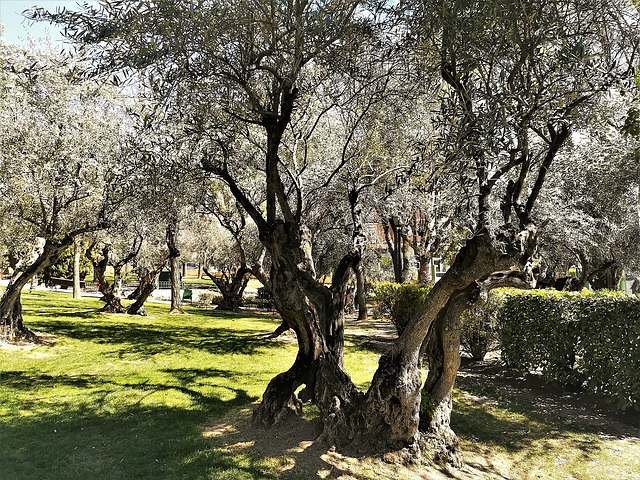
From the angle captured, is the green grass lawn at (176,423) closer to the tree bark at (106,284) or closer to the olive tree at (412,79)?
the olive tree at (412,79)

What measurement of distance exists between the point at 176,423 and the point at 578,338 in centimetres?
707

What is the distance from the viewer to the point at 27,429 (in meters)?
6.29

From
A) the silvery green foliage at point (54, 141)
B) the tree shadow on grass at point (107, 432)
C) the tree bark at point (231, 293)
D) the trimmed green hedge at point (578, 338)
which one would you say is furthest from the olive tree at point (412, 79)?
the tree bark at point (231, 293)

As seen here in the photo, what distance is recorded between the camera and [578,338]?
7.96 m

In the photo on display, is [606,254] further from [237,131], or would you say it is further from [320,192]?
[237,131]

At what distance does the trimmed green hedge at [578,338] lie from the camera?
6914mm

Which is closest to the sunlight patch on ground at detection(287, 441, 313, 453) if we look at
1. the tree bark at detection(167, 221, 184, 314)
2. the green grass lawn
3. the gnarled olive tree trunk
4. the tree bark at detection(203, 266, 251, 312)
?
the green grass lawn

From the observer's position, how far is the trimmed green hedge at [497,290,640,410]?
272 inches

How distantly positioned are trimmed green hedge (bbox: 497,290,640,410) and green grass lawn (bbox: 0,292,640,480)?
0.87m

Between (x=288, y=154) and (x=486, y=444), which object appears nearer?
(x=486, y=444)

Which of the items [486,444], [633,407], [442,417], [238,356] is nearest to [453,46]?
[442,417]

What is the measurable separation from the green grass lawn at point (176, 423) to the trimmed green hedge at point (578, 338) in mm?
870

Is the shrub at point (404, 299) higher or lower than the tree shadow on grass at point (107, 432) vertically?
higher

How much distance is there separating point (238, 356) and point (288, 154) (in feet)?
19.2
